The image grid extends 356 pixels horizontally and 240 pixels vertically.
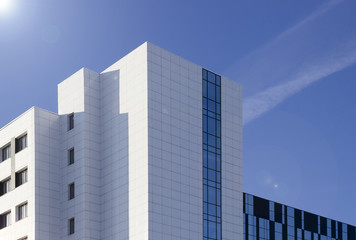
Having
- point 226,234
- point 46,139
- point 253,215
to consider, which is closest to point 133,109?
point 46,139

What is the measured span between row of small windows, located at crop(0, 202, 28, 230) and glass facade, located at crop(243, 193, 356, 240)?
31.5 metres

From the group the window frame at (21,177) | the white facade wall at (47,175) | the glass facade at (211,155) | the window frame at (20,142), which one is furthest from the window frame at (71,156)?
the glass facade at (211,155)

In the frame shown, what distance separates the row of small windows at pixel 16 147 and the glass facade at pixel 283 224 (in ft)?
103

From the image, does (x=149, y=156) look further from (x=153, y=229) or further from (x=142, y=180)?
(x=153, y=229)

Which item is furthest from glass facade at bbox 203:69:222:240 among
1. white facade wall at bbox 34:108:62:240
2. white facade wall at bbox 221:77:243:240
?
white facade wall at bbox 34:108:62:240

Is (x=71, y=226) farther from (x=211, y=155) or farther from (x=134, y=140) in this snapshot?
(x=211, y=155)

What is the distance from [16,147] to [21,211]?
6412 mm

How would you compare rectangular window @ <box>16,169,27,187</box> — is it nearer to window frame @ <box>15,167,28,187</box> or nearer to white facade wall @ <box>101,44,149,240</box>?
window frame @ <box>15,167,28,187</box>

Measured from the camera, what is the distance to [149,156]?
2431 inches

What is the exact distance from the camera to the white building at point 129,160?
62.5 meters

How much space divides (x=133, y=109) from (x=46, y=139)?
927 centimetres

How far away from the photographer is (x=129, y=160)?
208 feet

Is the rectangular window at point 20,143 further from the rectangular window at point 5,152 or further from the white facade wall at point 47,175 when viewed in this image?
the white facade wall at point 47,175

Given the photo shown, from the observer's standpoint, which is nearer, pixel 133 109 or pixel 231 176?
pixel 133 109
